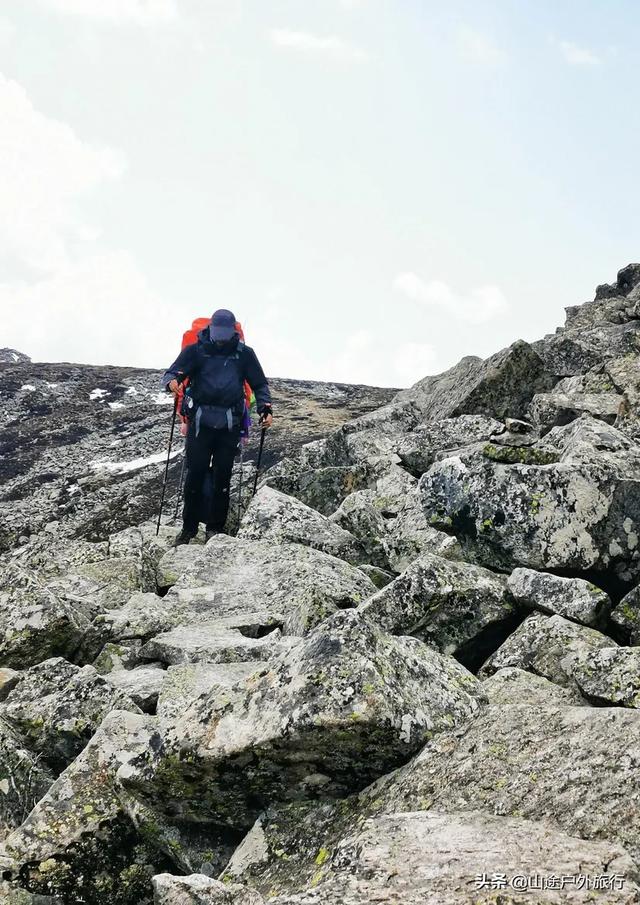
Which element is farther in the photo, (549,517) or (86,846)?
(549,517)

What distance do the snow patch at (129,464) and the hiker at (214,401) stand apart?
19862 mm

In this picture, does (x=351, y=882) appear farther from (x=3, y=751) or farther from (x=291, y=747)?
(x=3, y=751)

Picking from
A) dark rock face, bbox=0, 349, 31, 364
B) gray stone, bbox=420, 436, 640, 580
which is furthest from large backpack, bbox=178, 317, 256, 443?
dark rock face, bbox=0, 349, 31, 364

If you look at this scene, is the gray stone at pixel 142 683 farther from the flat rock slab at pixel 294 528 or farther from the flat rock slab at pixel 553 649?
the flat rock slab at pixel 294 528

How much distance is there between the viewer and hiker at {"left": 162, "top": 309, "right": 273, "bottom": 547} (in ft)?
53.1

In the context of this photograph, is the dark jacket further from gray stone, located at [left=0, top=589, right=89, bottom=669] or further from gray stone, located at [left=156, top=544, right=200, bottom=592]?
gray stone, located at [left=0, top=589, right=89, bottom=669]

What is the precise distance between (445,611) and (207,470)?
9173 mm

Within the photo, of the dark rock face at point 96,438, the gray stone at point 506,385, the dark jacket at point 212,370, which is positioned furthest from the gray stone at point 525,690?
the dark rock face at point 96,438

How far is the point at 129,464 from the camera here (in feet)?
122

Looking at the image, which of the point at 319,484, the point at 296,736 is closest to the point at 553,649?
the point at 296,736

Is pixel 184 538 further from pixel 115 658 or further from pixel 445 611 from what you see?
pixel 445 611

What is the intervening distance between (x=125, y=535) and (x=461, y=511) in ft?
27.7

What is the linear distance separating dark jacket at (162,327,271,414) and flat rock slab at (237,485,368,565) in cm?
237

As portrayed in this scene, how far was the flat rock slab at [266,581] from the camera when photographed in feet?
34.7
